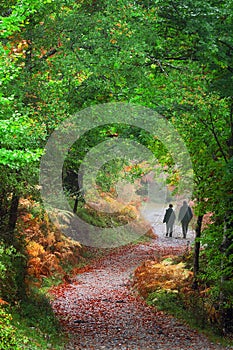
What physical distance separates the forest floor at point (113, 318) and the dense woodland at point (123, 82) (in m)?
1.22

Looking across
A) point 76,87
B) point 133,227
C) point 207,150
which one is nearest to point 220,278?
point 207,150

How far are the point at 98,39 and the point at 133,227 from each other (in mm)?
19433

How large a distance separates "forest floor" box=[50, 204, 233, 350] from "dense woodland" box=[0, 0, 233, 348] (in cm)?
122

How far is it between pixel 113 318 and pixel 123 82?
19.7 feet

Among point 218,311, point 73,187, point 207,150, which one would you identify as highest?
point 207,150

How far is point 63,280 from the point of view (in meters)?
17.1

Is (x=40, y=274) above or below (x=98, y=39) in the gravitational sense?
below

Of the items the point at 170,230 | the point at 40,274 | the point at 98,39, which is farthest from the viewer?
the point at 170,230

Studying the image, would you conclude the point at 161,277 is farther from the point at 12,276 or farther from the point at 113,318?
the point at 12,276

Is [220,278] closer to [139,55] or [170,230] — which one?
[139,55]

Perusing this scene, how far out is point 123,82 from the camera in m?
10.9

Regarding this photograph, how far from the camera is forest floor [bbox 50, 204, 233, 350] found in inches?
421

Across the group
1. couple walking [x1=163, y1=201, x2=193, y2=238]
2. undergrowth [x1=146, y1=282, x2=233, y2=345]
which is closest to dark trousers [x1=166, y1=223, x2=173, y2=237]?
couple walking [x1=163, y1=201, x2=193, y2=238]

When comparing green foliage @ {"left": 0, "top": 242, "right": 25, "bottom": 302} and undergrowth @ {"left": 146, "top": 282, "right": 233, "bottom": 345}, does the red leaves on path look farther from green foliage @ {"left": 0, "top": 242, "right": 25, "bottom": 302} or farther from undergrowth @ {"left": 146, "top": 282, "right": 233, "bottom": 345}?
green foliage @ {"left": 0, "top": 242, "right": 25, "bottom": 302}
